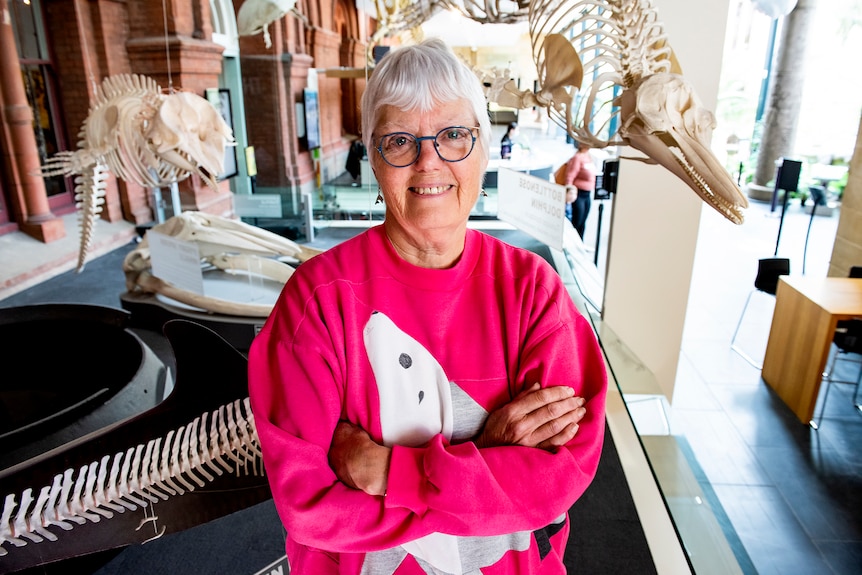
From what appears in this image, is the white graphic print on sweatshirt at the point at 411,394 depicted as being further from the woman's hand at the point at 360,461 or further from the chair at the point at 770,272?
the chair at the point at 770,272

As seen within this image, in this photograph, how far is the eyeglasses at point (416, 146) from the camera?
3.38 feet

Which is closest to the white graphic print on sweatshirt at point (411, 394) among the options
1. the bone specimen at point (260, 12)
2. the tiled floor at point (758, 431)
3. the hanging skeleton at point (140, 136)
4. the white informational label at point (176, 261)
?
the tiled floor at point (758, 431)

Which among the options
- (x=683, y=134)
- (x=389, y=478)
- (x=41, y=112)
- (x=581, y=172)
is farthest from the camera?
(x=41, y=112)

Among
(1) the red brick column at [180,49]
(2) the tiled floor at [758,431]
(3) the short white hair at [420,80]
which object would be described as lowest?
(2) the tiled floor at [758,431]

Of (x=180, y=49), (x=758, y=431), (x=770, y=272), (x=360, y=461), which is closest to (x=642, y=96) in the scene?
(x=770, y=272)

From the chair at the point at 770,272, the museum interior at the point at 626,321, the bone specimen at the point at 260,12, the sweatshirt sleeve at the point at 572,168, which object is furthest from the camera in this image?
the sweatshirt sleeve at the point at 572,168

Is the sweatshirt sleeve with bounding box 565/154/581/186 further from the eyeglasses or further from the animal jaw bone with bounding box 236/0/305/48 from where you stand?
the eyeglasses

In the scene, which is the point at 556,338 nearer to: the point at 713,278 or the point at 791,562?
the point at 791,562

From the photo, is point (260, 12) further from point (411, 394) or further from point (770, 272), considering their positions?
point (411, 394)

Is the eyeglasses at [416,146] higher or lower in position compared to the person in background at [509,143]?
higher

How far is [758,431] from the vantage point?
3584 mm

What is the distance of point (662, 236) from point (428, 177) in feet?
9.69

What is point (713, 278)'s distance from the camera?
4227 mm

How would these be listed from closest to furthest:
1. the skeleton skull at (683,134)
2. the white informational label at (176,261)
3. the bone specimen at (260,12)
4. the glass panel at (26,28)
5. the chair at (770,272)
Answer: the skeleton skull at (683,134) → the chair at (770,272) → the white informational label at (176,261) → the bone specimen at (260,12) → the glass panel at (26,28)
